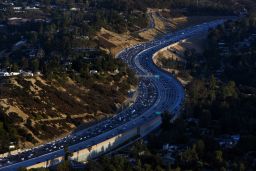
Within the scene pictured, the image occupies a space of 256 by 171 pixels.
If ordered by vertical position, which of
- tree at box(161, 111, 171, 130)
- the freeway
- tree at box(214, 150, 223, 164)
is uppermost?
tree at box(214, 150, 223, 164)

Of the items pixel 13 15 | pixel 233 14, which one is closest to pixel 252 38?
pixel 233 14

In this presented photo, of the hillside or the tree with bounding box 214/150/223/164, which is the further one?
the hillside

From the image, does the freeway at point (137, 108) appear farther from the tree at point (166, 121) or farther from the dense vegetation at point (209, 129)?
the dense vegetation at point (209, 129)

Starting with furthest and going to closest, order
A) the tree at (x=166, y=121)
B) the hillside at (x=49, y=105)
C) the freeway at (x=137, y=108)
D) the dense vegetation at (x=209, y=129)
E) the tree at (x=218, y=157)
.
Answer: the tree at (x=166, y=121) → the hillside at (x=49, y=105) → the freeway at (x=137, y=108) → the tree at (x=218, y=157) → the dense vegetation at (x=209, y=129)

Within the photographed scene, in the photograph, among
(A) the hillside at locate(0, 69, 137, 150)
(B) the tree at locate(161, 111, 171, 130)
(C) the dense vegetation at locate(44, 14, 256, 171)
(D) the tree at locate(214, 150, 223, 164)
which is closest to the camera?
(C) the dense vegetation at locate(44, 14, 256, 171)

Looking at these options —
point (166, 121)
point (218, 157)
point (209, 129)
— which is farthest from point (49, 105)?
point (218, 157)

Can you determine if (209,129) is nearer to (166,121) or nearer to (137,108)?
(166,121)

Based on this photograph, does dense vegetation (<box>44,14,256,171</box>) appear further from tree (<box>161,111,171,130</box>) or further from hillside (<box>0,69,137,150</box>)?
hillside (<box>0,69,137,150</box>)

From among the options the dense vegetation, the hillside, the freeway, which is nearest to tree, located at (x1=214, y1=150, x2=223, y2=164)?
the dense vegetation

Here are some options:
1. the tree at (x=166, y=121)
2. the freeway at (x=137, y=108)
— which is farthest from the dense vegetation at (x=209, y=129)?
the freeway at (x=137, y=108)
